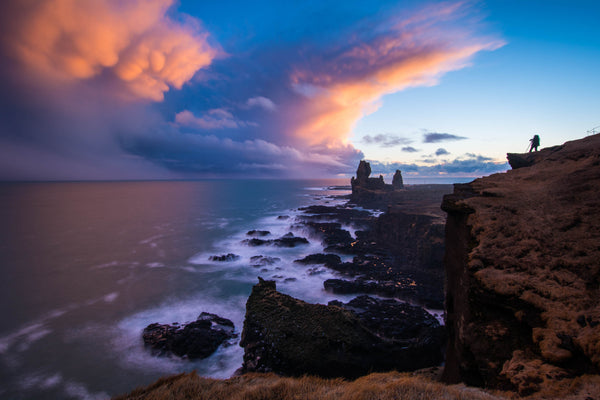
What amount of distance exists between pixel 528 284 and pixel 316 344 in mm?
7699

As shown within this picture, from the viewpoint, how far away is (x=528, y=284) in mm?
6766

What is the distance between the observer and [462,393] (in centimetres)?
549

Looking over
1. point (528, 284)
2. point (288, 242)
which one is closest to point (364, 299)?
point (528, 284)

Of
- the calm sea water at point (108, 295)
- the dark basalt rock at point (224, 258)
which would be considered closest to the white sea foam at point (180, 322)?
the calm sea water at point (108, 295)

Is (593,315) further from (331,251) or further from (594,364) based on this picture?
(331,251)

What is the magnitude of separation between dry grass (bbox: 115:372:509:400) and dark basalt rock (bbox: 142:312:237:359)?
912cm

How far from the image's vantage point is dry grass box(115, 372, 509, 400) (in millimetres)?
5523

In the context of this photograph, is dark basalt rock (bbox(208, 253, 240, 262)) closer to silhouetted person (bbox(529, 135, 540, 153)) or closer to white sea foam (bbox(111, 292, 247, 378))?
white sea foam (bbox(111, 292, 247, 378))

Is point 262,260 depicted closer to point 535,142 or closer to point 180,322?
point 180,322

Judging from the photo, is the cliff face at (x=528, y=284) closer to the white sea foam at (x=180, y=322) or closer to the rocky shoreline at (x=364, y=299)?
the rocky shoreline at (x=364, y=299)

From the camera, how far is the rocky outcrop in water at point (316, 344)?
9.88 meters

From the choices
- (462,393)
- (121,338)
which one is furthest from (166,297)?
(462,393)

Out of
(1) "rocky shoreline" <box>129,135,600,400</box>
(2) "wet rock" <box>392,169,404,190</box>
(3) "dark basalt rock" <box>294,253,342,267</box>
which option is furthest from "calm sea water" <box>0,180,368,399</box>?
(2) "wet rock" <box>392,169,404,190</box>

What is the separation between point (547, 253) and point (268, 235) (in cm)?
4160
